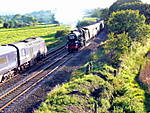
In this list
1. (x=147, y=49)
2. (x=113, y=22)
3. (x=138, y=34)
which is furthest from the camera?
(x=147, y=49)

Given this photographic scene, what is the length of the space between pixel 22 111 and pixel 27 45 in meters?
11.6

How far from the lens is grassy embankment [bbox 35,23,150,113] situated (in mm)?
15242

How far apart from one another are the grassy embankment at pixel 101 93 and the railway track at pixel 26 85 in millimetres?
3018

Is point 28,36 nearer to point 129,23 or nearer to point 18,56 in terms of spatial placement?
point 129,23

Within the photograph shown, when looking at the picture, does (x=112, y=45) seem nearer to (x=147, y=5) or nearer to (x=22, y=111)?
(x=22, y=111)

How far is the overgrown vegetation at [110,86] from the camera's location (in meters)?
15.5

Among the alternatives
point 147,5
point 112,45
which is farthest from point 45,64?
point 147,5

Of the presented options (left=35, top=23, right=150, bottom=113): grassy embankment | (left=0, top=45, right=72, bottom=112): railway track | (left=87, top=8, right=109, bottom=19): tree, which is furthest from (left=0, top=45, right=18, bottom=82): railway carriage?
(left=87, top=8, right=109, bottom=19): tree

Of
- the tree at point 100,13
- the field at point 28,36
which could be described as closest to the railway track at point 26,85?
the field at point 28,36

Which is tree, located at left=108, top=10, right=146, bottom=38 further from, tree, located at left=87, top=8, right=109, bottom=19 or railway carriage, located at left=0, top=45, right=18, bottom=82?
tree, located at left=87, top=8, right=109, bottom=19

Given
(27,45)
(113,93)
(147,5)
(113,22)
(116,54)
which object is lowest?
(113,93)

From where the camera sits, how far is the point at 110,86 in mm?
19578

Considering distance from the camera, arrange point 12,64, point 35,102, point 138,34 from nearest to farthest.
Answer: point 35,102 < point 12,64 < point 138,34

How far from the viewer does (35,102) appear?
52.6 feet
